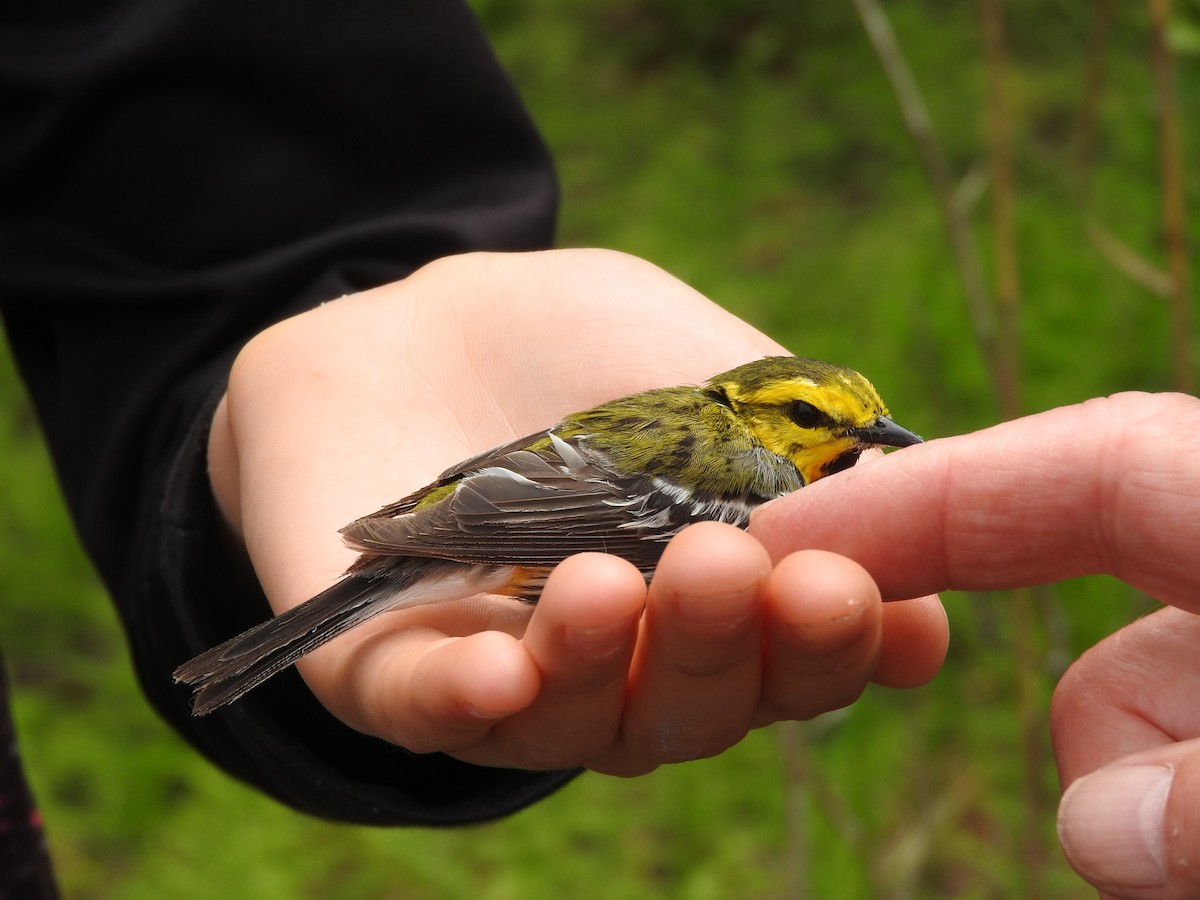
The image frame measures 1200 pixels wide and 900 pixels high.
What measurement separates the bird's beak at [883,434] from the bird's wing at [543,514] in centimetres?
38

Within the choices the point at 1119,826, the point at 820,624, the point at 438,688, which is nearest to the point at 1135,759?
the point at 1119,826

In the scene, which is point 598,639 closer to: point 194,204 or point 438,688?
point 438,688

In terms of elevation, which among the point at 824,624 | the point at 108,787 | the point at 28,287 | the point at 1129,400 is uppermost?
the point at 28,287

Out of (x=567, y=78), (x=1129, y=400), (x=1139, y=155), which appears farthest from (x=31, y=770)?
(x=1139, y=155)

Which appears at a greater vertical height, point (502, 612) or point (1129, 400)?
point (1129, 400)

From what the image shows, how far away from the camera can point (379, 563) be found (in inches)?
87.4

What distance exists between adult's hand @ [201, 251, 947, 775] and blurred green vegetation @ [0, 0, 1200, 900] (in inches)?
39.9

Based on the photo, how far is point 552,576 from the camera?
1.72 m

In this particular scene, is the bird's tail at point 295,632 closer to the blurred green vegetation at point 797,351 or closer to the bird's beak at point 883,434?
the bird's beak at point 883,434

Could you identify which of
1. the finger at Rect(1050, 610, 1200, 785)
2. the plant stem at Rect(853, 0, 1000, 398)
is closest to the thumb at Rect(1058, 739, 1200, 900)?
the finger at Rect(1050, 610, 1200, 785)

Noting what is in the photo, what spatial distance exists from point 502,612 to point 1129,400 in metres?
1.31

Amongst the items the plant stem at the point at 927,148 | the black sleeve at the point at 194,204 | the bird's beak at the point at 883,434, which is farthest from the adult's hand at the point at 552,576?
the plant stem at the point at 927,148

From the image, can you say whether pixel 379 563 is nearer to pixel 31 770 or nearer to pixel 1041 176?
pixel 31 770

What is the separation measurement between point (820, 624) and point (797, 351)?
4.13 meters
